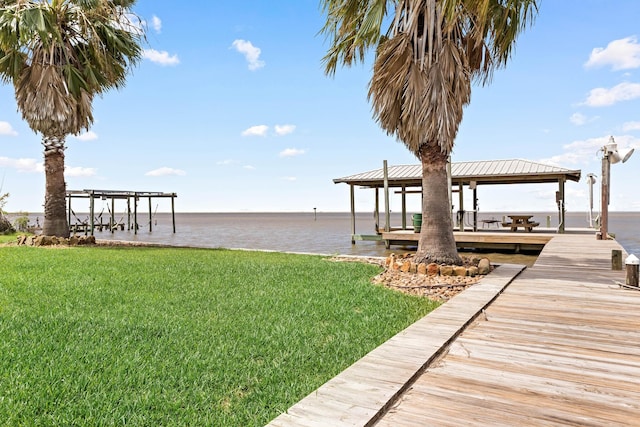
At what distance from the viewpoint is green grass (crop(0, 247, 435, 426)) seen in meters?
2.74

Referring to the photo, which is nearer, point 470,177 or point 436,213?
point 436,213

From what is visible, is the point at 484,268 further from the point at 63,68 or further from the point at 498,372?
the point at 63,68

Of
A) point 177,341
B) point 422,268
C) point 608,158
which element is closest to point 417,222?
point 608,158

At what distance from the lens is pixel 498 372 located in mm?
2881

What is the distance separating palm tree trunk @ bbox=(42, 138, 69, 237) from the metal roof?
11603 mm

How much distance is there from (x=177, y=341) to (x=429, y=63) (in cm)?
645

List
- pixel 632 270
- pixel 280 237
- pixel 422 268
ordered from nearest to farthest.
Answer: pixel 632 270 → pixel 422 268 → pixel 280 237

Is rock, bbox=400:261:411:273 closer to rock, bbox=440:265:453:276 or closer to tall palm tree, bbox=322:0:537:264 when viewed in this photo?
tall palm tree, bbox=322:0:537:264

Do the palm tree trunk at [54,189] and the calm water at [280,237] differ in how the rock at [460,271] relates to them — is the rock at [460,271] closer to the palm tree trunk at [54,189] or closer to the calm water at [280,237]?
the calm water at [280,237]

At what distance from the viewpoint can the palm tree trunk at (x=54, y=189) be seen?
14.5 meters

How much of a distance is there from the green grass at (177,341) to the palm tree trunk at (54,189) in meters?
7.80

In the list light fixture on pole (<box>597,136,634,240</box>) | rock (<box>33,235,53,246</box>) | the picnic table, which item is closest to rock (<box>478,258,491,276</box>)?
light fixture on pole (<box>597,136,634,240</box>)

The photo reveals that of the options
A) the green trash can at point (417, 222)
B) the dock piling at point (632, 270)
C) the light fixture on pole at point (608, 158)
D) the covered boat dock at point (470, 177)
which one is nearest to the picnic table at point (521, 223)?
the covered boat dock at point (470, 177)

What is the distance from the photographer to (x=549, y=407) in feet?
7.78
